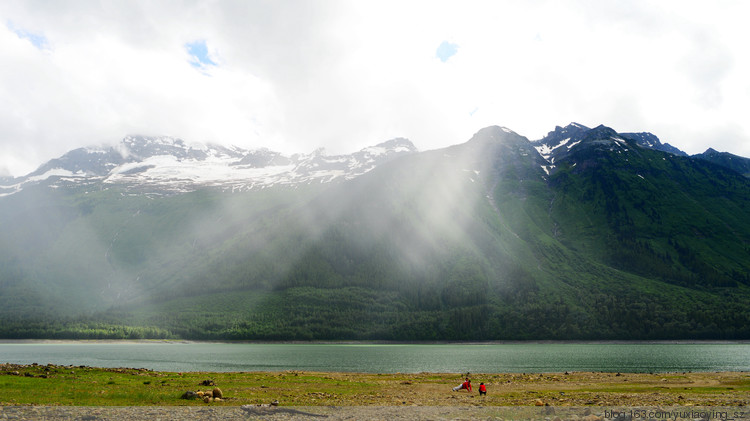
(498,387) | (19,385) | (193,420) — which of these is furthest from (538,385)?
(19,385)

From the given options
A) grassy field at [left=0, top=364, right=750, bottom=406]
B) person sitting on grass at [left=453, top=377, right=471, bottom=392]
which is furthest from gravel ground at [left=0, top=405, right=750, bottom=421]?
person sitting on grass at [left=453, top=377, right=471, bottom=392]

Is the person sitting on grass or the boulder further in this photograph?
the person sitting on grass

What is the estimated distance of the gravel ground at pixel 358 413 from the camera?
1147 inches

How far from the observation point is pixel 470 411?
34219 mm

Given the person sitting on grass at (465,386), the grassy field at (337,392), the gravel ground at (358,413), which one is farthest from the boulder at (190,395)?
the person sitting on grass at (465,386)

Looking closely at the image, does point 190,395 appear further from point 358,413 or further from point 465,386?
point 465,386

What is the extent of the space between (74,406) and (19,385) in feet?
42.9

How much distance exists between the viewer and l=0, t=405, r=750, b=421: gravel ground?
2914 cm

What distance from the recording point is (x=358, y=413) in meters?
32.9

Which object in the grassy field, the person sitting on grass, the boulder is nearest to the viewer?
the grassy field

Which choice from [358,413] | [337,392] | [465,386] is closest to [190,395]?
[337,392]

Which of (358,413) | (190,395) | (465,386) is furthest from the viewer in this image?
(465,386)

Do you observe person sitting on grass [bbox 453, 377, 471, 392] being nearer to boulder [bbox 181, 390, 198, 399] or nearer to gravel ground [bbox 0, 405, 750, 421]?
gravel ground [bbox 0, 405, 750, 421]

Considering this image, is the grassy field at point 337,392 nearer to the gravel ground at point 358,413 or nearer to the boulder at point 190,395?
the boulder at point 190,395
